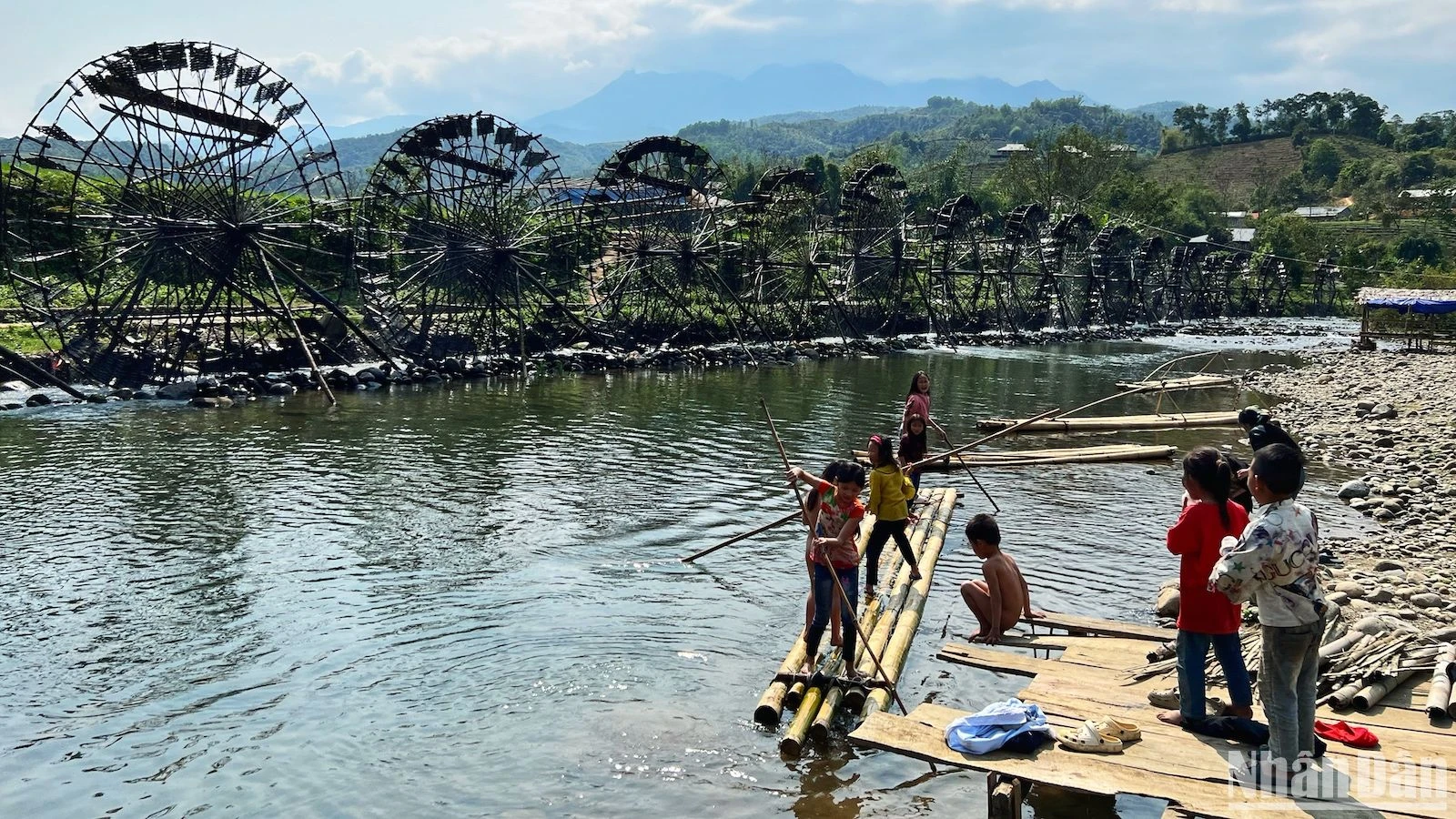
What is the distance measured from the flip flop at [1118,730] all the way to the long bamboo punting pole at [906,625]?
170 centimetres

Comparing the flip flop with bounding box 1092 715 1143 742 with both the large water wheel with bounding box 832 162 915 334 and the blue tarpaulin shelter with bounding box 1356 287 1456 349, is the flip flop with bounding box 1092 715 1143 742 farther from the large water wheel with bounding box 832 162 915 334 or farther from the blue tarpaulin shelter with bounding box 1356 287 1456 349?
the blue tarpaulin shelter with bounding box 1356 287 1456 349

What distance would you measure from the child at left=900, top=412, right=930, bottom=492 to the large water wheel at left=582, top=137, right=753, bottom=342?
25.7 meters

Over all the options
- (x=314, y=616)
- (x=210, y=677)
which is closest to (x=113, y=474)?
(x=314, y=616)

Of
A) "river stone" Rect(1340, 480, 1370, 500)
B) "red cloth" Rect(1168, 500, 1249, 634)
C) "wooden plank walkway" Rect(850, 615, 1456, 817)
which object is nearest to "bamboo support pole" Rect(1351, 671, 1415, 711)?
"wooden plank walkway" Rect(850, 615, 1456, 817)

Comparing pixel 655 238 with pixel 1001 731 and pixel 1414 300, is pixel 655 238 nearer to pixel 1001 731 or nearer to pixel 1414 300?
pixel 1414 300

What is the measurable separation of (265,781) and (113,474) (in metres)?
12.3

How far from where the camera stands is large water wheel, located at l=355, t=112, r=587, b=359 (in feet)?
113

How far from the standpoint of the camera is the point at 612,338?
41.0m

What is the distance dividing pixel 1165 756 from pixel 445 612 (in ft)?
24.5

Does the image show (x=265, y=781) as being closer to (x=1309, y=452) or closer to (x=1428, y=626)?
(x=1428, y=626)

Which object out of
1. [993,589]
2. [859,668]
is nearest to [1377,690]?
[993,589]

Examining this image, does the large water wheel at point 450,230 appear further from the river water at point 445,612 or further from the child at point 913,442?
the child at point 913,442

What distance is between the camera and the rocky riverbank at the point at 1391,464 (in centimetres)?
1047

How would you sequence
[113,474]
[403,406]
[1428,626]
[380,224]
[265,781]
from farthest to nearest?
[380,224] < [403,406] < [113,474] < [1428,626] < [265,781]
